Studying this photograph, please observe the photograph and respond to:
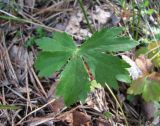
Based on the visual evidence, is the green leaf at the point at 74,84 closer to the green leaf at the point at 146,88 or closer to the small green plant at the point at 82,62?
the small green plant at the point at 82,62

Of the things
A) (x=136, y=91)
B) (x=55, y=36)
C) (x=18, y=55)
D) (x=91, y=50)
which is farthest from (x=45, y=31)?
(x=136, y=91)

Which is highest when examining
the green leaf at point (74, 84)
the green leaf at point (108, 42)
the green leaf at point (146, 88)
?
the green leaf at point (108, 42)

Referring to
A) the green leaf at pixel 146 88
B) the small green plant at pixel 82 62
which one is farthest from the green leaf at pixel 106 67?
the green leaf at pixel 146 88

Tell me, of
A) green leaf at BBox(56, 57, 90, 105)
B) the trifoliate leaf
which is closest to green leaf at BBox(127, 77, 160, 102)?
the trifoliate leaf

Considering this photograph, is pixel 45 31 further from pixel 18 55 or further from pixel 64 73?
pixel 64 73

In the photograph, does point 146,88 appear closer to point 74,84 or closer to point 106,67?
point 106,67

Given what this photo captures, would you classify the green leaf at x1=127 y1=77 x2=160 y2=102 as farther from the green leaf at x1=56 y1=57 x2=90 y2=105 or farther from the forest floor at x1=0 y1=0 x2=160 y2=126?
the green leaf at x1=56 y1=57 x2=90 y2=105

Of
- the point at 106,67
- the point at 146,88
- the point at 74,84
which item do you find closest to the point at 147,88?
the point at 146,88
